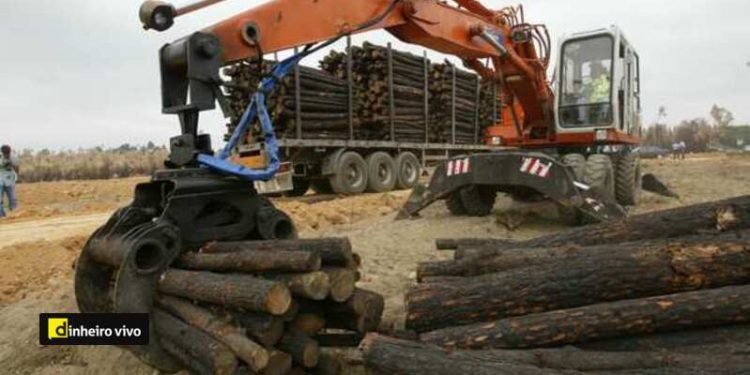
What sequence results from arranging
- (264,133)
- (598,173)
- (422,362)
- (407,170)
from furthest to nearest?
(407,170) → (598,173) → (264,133) → (422,362)

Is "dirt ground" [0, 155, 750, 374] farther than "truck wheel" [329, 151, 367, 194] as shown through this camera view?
No

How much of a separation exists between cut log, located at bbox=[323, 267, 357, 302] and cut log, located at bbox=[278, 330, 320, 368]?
271mm

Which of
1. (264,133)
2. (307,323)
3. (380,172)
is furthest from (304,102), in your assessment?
(307,323)

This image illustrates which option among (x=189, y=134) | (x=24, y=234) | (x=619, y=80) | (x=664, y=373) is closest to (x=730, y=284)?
(x=664, y=373)

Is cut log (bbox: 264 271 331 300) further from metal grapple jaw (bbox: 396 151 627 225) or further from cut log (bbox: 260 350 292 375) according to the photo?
metal grapple jaw (bbox: 396 151 627 225)

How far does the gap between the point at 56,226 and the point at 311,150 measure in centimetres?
531

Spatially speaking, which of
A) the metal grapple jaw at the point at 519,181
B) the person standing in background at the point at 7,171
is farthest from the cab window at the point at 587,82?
the person standing in background at the point at 7,171

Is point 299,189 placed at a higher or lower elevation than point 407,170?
lower

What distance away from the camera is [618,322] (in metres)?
2.97

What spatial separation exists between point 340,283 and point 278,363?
1.73 ft

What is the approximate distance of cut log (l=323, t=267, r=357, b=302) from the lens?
10.9 ft

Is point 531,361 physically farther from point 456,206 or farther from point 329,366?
point 456,206

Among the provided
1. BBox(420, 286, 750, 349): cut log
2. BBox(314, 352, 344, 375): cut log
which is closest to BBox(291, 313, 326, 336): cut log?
BBox(314, 352, 344, 375): cut log

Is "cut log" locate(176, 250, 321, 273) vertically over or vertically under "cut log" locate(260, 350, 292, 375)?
over
